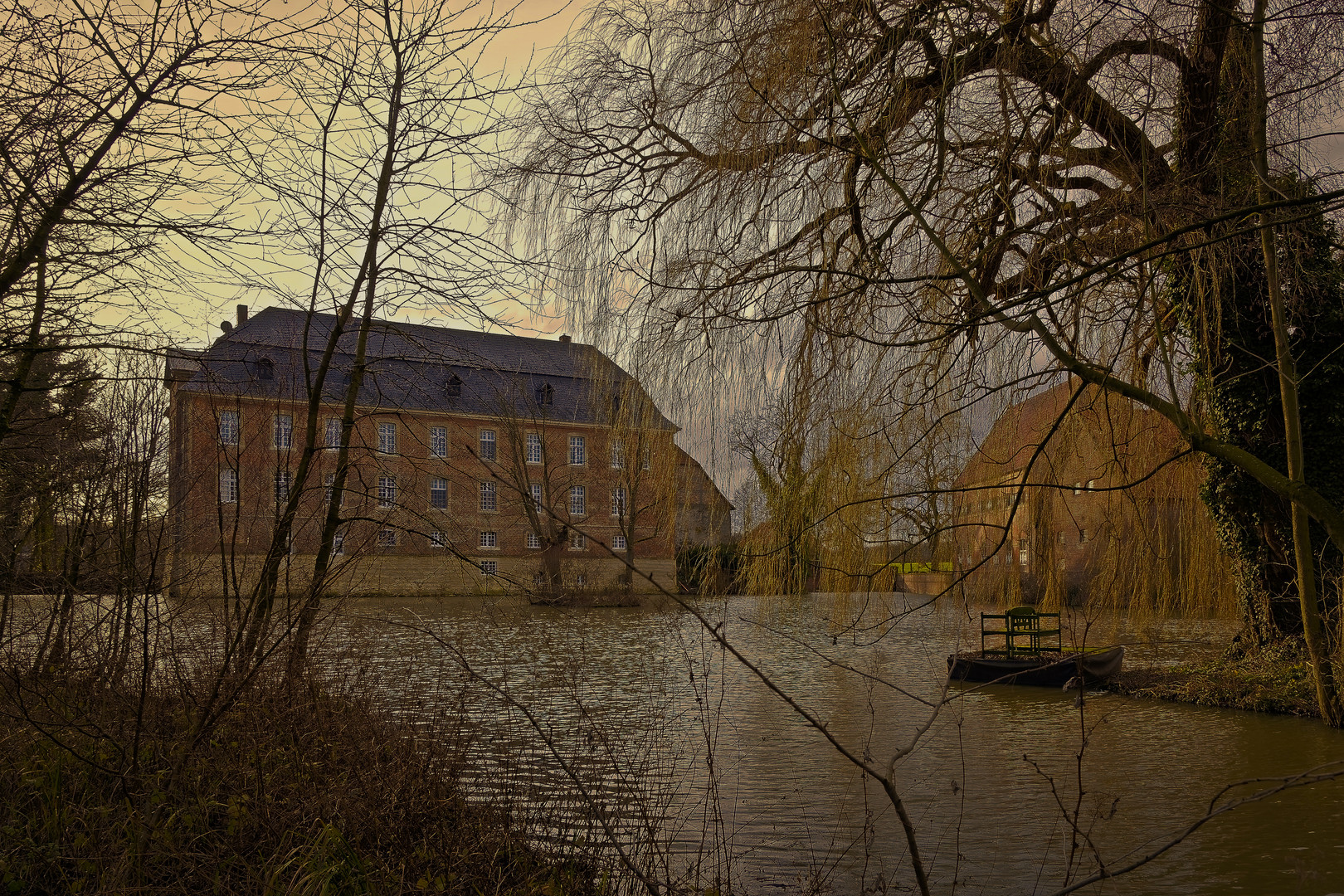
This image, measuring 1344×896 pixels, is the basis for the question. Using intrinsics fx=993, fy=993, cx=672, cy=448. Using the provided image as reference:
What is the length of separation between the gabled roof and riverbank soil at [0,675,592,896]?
3.38 m

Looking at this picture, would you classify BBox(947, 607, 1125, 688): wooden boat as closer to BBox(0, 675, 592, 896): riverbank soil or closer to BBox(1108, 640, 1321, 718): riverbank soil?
BBox(1108, 640, 1321, 718): riverbank soil

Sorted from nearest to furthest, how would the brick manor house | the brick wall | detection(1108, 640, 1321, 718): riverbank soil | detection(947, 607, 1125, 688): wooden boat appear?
1. the brick manor house
2. the brick wall
3. detection(1108, 640, 1321, 718): riverbank soil
4. detection(947, 607, 1125, 688): wooden boat

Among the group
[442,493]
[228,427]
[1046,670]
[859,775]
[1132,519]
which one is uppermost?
[228,427]

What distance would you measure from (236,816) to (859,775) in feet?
15.0

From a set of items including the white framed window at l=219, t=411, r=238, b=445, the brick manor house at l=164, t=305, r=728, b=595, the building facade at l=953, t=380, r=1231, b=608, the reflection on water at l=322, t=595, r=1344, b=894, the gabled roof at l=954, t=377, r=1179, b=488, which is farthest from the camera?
the building facade at l=953, t=380, r=1231, b=608

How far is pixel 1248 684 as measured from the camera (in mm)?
9680

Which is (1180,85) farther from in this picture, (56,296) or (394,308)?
(56,296)

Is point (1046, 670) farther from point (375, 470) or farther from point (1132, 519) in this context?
point (375, 470)

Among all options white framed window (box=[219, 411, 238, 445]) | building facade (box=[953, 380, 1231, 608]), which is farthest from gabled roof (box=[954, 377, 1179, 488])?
white framed window (box=[219, 411, 238, 445])

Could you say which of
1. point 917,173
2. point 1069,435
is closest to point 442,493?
point 1069,435

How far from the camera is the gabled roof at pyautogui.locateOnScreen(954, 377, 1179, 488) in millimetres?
6539

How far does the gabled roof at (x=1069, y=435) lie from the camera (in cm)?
654

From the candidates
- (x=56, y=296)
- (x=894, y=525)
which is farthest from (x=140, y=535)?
(x=894, y=525)

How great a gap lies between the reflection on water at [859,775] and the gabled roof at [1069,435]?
4.80 ft
